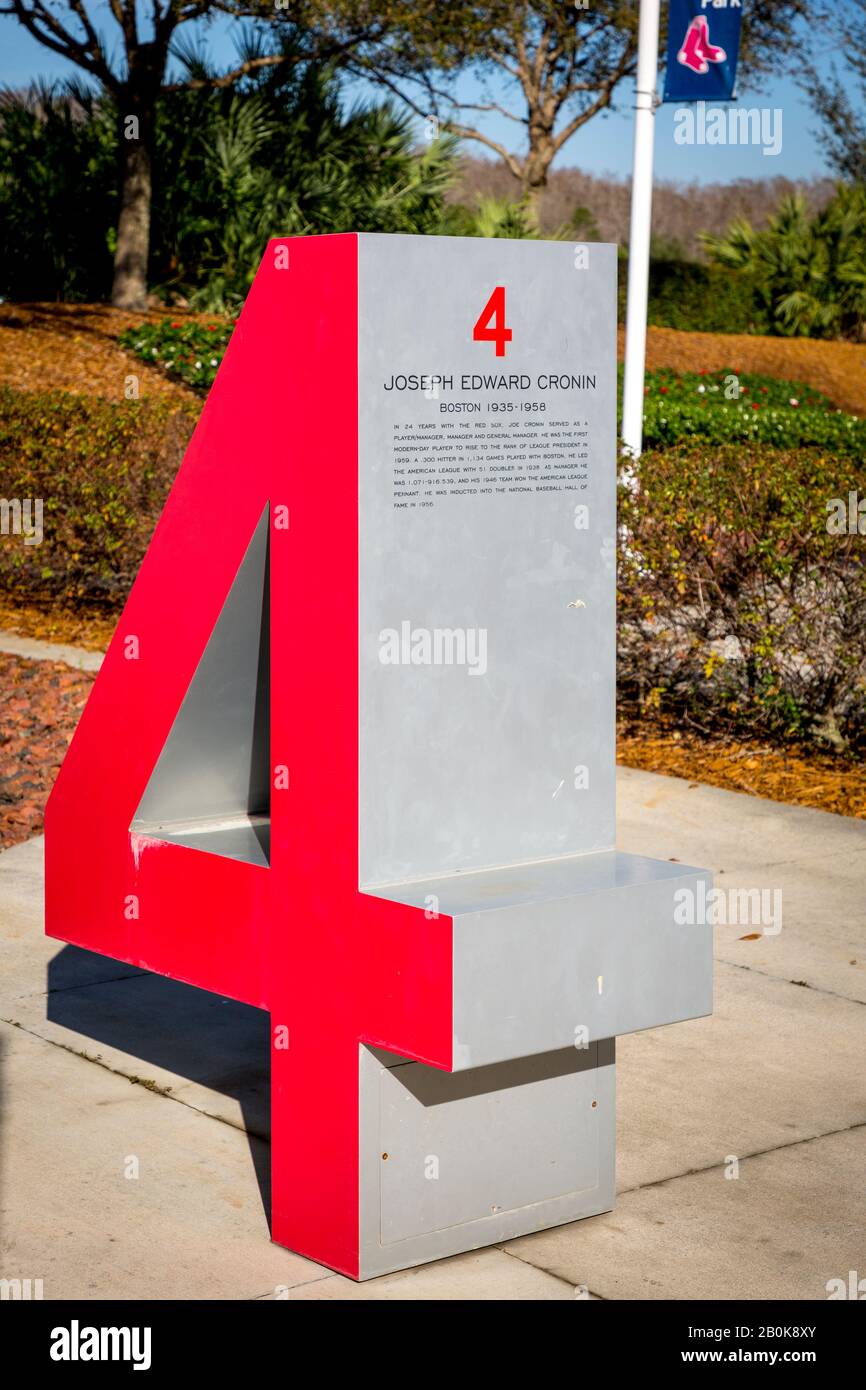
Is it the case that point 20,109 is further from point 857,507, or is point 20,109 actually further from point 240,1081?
point 240,1081

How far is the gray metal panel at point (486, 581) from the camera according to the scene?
10.8 ft

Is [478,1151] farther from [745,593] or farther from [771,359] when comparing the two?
[771,359]

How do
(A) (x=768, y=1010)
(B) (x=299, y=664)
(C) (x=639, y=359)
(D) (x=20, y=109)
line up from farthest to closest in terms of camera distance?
(D) (x=20, y=109) < (C) (x=639, y=359) < (A) (x=768, y=1010) < (B) (x=299, y=664)

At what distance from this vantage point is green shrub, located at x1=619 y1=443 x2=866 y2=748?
24.6 ft

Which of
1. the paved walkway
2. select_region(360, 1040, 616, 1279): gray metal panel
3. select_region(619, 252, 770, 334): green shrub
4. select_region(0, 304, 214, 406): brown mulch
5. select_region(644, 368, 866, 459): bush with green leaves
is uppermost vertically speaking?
select_region(619, 252, 770, 334): green shrub

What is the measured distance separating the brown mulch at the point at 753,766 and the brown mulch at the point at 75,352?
1114 cm

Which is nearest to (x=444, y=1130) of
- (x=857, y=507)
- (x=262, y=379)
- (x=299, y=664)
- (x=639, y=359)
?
(x=299, y=664)

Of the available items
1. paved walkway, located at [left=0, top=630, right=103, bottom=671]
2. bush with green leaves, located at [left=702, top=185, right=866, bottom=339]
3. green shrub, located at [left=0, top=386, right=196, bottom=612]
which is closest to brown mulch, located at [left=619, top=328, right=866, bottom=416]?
bush with green leaves, located at [left=702, top=185, right=866, bottom=339]

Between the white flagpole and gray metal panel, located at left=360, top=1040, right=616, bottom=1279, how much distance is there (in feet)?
24.0

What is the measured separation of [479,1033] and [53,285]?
Result: 23620 mm

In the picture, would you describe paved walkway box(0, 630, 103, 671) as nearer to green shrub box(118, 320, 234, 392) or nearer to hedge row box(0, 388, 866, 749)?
hedge row box(0, 388, 866, 749)

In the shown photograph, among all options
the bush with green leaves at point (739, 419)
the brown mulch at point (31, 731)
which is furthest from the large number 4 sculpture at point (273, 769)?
the bush with green leaves at point (739, 419)

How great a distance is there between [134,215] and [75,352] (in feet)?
10.3

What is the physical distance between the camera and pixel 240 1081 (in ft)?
15.1
